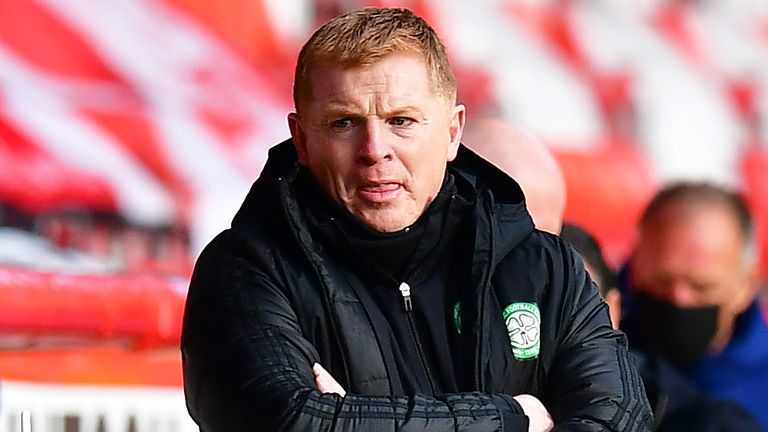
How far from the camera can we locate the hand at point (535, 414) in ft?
8.32

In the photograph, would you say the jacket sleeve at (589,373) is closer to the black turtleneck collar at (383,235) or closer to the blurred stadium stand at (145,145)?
the black turtleneck collar at (383,235)

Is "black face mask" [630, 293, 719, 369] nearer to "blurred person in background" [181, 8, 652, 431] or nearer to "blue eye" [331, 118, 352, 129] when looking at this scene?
"blurred person in background" [181, 8, 652, 431]

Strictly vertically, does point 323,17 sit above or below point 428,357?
above

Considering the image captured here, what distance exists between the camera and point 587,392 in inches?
102

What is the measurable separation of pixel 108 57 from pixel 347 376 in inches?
143

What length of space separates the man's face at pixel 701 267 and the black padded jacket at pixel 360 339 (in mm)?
2506

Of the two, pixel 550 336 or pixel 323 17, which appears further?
pixel 323 17

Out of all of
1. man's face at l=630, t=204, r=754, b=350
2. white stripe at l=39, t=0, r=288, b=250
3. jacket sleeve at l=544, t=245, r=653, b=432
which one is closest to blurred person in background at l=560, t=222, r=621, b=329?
man's face at l=630, t=204, r=754, b=350

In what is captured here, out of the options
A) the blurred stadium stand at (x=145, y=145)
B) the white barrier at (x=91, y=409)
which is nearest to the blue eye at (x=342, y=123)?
the white barrier at (x=91, y=409)

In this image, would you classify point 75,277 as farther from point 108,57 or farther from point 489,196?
point 489,196

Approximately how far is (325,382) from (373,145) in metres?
0.34

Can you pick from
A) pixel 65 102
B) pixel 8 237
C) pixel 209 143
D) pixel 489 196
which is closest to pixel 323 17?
pixel 209 143

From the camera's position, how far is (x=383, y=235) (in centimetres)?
256

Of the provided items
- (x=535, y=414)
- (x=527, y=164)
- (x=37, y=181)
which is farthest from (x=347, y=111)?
(x=37, y=181)
